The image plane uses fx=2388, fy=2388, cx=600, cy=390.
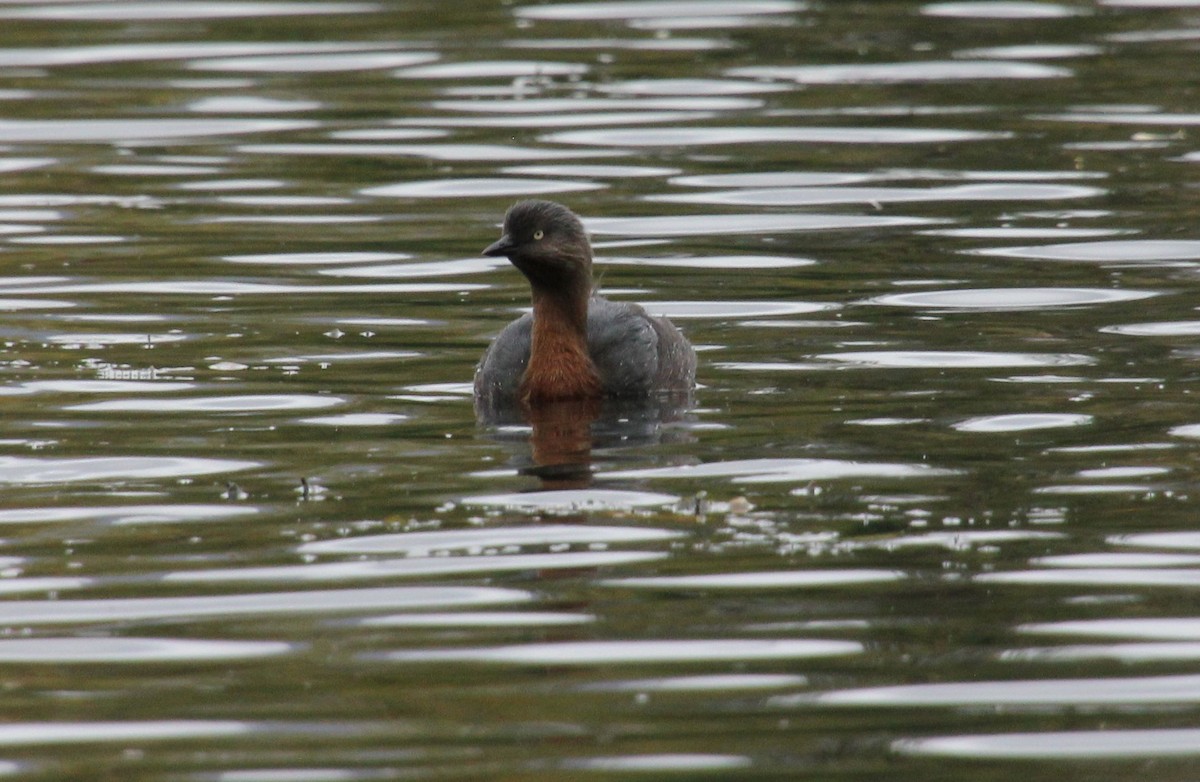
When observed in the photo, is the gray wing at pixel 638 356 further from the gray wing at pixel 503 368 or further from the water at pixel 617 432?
the gray wing at pixel 503 368

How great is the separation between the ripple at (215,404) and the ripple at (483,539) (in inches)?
107

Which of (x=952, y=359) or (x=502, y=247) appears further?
(x=952, y=359)

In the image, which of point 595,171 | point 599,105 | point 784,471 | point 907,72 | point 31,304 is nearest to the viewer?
point 784,471

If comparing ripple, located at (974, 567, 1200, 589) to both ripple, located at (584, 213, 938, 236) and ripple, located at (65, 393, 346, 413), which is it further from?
ripple, located at (584, 213, 938, 236)

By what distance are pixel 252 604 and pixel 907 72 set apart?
15.3 meters

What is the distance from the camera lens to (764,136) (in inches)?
781

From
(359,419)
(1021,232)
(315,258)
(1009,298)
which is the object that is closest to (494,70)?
(315,258)

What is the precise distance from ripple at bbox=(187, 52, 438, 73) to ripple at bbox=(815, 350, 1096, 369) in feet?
38.5

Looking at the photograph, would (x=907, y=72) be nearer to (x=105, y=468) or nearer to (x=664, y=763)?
(x=105, y=468)

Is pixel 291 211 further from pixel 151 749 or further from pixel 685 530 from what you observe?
pixel 151 749

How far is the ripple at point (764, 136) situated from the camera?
19600 millimetres

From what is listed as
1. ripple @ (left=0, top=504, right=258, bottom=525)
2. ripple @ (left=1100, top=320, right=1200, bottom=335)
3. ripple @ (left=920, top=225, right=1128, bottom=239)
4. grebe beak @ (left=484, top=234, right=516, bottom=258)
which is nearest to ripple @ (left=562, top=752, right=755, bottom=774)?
ripple @ (left=0, top=504, right=258, bottom=525)

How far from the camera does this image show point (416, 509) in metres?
9.31

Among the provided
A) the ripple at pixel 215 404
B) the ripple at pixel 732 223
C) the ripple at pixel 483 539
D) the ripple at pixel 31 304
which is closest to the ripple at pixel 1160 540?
the ripple at pixel 483 539
